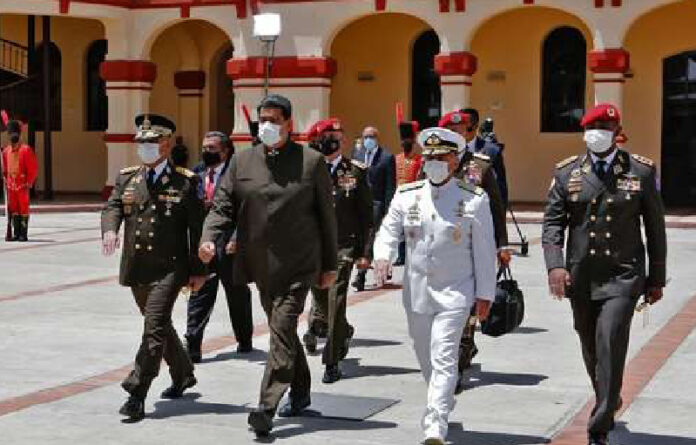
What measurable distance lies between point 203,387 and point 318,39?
61.2 feet

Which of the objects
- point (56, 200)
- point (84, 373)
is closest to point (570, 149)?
point (56, 200)

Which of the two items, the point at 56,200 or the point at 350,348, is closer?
the point at 350,348

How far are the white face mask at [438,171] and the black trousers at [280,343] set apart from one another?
1007mm

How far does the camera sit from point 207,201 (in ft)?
31.9

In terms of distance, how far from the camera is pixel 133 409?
24.3ft

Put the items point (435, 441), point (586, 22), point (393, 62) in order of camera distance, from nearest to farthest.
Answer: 1. point (435, 441)
2. point (586, 22)
3. point (393, 62)

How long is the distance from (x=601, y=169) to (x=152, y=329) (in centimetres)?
277

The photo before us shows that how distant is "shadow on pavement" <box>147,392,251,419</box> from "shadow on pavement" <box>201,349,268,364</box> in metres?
1.51

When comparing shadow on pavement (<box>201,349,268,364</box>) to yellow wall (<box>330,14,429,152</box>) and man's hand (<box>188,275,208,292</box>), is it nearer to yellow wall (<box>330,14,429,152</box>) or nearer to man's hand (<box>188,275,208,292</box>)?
man's hand (<box>188,275,208,292</box>)

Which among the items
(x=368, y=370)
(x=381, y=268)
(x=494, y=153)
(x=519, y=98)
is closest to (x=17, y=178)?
(x=494, y=153)

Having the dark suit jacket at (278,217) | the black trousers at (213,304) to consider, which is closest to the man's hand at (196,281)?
the dark suit jacket at (278,217)

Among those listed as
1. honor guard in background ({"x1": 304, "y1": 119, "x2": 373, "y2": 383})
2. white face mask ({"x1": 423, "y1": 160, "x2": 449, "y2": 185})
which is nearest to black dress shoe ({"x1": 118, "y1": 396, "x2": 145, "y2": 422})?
honor guard in background ({"x1": 304, "y1": 119, "x2": 373, "y2": 383})

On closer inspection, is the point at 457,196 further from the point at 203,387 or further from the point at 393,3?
the point at 393,3

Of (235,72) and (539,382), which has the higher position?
(235,72)
